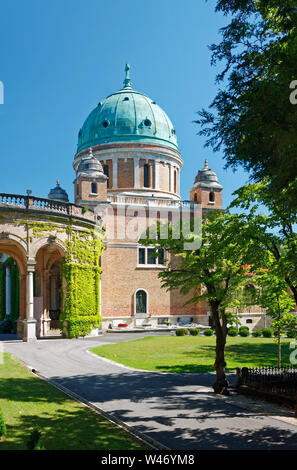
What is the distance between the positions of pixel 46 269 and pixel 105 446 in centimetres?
2567

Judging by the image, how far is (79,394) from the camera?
1439 centimetres

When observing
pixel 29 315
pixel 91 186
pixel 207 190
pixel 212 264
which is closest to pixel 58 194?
pixel 91 186

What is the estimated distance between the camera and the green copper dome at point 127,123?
155 ft

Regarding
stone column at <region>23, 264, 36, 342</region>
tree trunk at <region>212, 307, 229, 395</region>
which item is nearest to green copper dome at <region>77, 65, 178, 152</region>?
stone column at <region>23, 264, 36, 342</region>

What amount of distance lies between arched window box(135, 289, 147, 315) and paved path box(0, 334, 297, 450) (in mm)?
19860

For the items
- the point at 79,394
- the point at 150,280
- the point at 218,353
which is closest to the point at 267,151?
the point at 218,353

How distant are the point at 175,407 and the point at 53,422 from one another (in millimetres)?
4069

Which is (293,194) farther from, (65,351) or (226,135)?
(65,351)

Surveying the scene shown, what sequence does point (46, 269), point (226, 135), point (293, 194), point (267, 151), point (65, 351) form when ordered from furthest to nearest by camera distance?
point (46, 269)
point (65, 351)
point (226, 135)
point (267, 151)
point (293, 194)

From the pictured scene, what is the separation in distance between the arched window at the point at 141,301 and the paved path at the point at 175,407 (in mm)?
19860

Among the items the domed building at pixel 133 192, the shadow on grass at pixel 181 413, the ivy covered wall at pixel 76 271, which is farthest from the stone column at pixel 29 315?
the domed building at pixel 133 192

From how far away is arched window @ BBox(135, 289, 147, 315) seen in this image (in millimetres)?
41812

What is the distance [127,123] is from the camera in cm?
4759

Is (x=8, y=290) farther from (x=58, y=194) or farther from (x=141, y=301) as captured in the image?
(x=58, y=194)
